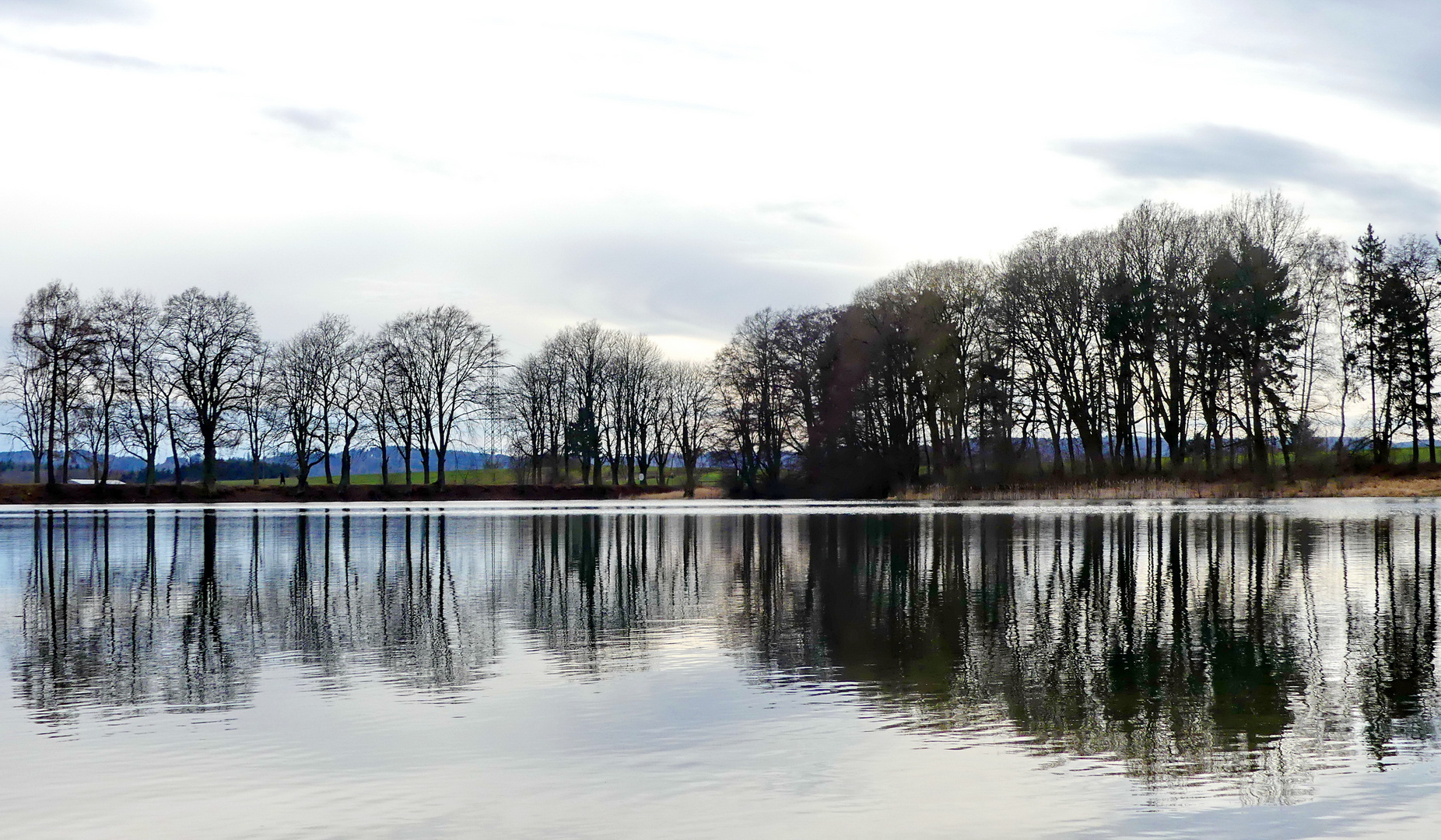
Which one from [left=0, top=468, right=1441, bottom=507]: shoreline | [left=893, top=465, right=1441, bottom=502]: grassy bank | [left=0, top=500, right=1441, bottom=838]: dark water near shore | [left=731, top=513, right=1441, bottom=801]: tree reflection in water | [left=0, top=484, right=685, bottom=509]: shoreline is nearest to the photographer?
A: [left=0, top=500, right=1441, bottom=838]: dark water near shore

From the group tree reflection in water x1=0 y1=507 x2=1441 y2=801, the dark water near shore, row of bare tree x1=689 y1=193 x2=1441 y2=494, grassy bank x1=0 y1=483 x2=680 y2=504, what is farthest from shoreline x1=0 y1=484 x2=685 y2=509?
the dark water near shore

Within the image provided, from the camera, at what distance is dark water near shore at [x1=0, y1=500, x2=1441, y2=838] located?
8.10 meters

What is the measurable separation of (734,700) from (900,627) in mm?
5687

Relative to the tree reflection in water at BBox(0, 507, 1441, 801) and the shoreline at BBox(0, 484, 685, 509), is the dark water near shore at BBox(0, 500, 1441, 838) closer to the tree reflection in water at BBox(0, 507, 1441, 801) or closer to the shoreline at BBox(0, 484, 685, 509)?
the tree reflection in water at BBox(0, 507, 1441, 801)

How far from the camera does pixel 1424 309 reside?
70688 millimetres

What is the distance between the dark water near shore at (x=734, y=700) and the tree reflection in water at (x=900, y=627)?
0.08 meters

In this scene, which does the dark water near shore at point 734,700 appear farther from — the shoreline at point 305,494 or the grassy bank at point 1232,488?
the shoreline at point 305,494

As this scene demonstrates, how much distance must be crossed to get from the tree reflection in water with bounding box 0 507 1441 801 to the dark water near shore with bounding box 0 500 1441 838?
0.08 metres

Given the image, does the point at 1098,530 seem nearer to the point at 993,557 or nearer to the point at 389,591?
the point at 993,557

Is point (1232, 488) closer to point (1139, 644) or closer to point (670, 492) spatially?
point (670, 492)

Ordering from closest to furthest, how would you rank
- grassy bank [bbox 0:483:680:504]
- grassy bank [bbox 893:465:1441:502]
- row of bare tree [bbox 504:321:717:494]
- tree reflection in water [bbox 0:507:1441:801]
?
tree reflection in water [bbox 0:507:1441:801] < grassy bank [bbox 893:465:1441:502] < grassy bank [bbox 0:483:680:504] < row of bare tree [bbox 504:321:717:494]

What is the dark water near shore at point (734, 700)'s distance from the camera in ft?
26.6

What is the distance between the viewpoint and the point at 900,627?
17.0m

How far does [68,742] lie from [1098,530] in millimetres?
32011
